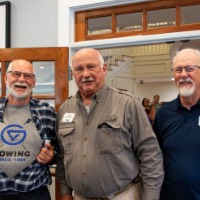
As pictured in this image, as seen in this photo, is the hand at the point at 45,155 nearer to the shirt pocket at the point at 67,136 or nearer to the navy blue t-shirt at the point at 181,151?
the shirt pocket at the point at 67,136

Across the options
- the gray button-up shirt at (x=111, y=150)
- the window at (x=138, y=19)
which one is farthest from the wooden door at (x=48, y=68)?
the gray button-up shirt at (x=111, y=150)

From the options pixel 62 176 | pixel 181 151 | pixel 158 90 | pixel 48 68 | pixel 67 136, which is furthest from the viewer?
pixel 158 90

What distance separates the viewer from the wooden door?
2.38 meters

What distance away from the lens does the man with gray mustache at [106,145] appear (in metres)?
1.61

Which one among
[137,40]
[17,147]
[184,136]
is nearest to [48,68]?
[137,40]

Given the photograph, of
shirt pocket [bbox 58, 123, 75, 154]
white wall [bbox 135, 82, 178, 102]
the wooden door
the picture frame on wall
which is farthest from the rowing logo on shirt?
white wall [bbox 135, 82, 178, 102]

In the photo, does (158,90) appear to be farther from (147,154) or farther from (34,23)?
(147,154)

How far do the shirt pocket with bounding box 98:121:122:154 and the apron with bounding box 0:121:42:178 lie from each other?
428mm

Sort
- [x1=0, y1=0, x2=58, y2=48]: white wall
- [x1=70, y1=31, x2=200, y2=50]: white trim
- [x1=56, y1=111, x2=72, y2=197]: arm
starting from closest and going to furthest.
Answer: [x1=56, y1=111, x2=72, y2=197]: arm
[x1=70, y1=31, x2=200, y2=50]: white trim
[x1=0, y1=0, x2=58, y2=48]: white wall

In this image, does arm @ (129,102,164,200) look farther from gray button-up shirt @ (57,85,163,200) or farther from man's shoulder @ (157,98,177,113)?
man's shoulder @ (157,98,177,113)

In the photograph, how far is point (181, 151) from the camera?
5.30 ft

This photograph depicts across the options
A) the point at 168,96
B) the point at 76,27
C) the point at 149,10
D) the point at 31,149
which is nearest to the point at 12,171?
the point at 31,149

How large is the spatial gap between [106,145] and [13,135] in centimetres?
58

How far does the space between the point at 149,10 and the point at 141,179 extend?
51.4 inches
